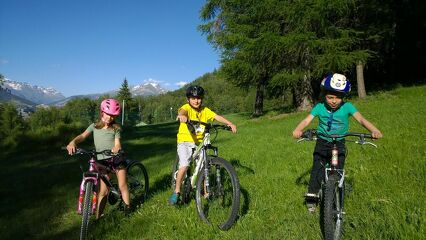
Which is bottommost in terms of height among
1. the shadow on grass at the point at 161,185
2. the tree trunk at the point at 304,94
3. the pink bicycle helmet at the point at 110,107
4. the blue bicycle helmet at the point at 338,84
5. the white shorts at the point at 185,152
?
the shadow on grass at the point at 161,185

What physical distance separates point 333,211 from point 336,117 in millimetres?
1645

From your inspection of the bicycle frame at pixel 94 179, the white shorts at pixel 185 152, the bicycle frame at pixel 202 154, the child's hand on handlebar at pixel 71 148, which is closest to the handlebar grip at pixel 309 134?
the bicycle frame at pixel 202 154

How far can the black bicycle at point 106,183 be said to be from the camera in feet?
20.0

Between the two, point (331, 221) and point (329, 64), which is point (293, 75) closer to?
point (329, 64)

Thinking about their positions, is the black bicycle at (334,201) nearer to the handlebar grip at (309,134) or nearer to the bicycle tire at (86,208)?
the handlebar grip at (309,134)

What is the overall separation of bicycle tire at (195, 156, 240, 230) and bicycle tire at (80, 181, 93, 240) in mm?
1658

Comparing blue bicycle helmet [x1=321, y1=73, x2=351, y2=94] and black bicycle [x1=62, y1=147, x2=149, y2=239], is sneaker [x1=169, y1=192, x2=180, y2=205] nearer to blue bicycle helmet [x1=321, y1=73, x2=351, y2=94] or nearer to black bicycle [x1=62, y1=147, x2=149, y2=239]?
black bicycle [x1=62, y1=147, x2=149, y2=239]

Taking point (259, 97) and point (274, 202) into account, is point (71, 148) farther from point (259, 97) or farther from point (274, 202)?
point (259, 97)

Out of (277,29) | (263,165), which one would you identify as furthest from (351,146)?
(277,29)

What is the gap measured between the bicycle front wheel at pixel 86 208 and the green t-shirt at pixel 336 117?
12.0ft

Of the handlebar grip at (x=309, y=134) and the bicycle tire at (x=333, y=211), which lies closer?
the bicycle tire at (x=333, y=211)

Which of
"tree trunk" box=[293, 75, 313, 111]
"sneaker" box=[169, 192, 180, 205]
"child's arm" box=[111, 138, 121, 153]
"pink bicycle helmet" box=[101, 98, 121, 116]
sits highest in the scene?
"tree trunk" box=[293, 75, 313, 111]

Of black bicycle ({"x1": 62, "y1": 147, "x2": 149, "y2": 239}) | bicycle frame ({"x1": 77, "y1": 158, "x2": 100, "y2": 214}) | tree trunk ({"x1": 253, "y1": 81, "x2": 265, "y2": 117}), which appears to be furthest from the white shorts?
tree trunk ({"x1": 253, "y1": 81, "x2": 265, "y2": 117})

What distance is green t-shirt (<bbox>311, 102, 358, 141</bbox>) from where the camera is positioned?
5750 millimetres
